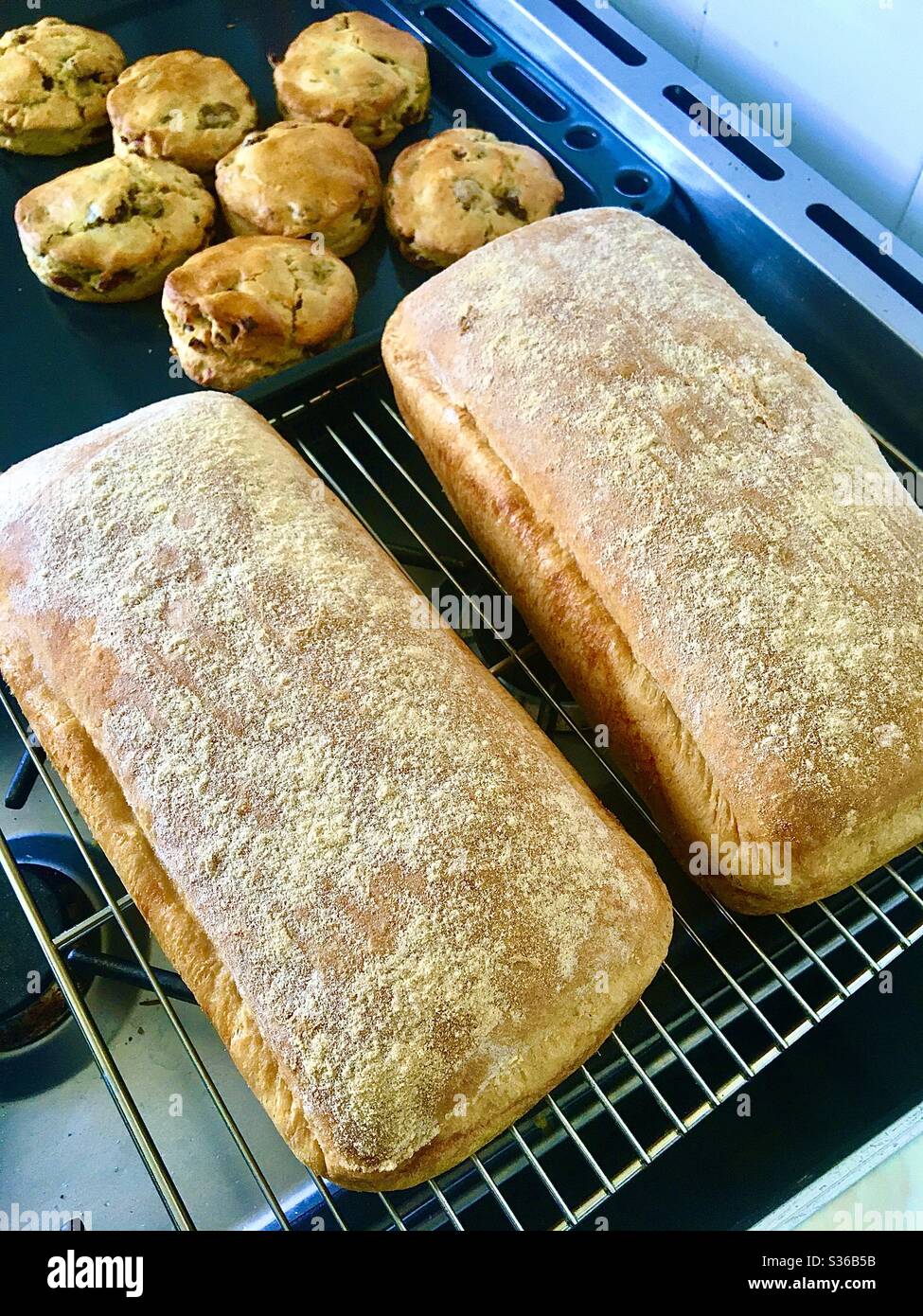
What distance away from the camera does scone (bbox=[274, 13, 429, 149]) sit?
1.80m

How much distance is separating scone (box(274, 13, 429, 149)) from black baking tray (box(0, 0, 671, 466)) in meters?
0.07

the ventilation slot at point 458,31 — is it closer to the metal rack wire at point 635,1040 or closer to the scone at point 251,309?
the scone at point 251,309

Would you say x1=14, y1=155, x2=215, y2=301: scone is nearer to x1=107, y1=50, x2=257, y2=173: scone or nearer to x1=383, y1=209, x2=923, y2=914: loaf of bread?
x1=107, y1=50, x2=257, y2=173: scone

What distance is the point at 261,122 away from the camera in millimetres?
1904

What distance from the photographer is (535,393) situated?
125cm

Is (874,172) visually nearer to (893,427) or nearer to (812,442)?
(893,427)

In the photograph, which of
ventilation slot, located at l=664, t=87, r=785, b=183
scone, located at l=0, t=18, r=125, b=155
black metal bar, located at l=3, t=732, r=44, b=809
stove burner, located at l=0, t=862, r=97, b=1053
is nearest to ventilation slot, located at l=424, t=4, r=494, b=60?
ventilation slot, located at l=664, t=87, r=785, b=183

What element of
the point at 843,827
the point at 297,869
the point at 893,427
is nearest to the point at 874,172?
the point at 893,427

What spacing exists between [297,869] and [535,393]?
0.64 meters

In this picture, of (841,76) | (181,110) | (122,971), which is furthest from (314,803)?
(181,110)

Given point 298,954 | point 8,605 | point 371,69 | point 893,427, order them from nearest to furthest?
1. point 298,954
2. point 8,605
3. point 893,427
4. point 371,69

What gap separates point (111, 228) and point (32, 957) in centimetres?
114

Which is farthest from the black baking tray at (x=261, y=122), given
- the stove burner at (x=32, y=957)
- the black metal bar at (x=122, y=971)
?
the black metal bar at (x=122, y=971)

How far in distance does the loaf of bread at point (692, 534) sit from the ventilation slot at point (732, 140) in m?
0.29
